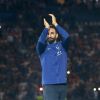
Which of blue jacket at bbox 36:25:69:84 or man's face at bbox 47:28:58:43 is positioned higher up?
man's face at bbox 47:28:58:43

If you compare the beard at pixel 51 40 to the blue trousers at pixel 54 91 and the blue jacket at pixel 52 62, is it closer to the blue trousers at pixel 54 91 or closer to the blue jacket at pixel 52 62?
the blue jacket at pixel 52 62

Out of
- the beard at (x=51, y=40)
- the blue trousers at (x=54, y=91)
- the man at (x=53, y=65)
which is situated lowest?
the blue trousers at (x=54, y=91)

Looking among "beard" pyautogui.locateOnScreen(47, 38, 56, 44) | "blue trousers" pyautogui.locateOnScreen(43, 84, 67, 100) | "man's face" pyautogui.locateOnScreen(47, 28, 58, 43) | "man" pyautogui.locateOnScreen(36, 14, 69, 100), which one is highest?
"man's face" pyautogui.locateOnScreen(47, 28, 58, 43)

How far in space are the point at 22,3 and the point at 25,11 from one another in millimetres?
322

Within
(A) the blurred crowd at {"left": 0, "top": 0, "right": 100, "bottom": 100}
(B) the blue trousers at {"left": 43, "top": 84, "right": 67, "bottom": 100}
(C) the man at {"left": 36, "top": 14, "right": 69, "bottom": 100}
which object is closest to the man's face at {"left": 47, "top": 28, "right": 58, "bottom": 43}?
(C) the man at {"left": 36, "top": 14, "right": 69, "bottom": 100}

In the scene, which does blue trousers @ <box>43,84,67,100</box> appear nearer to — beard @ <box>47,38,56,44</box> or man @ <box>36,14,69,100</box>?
man @ <box>36,14,69,100</box>

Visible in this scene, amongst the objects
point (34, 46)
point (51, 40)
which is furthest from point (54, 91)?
point (34, 46)

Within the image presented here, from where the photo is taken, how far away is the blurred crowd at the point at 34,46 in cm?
1066

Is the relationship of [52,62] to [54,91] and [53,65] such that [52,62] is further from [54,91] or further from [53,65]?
[54,91]

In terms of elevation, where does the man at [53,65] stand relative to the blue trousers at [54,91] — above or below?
above

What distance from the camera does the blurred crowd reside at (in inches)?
420

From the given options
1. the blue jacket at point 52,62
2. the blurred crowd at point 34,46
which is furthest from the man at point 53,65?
the blurred crowd at point 34,46

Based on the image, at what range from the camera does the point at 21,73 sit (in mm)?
11148

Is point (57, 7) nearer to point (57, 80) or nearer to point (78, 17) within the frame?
point (78, 17)
